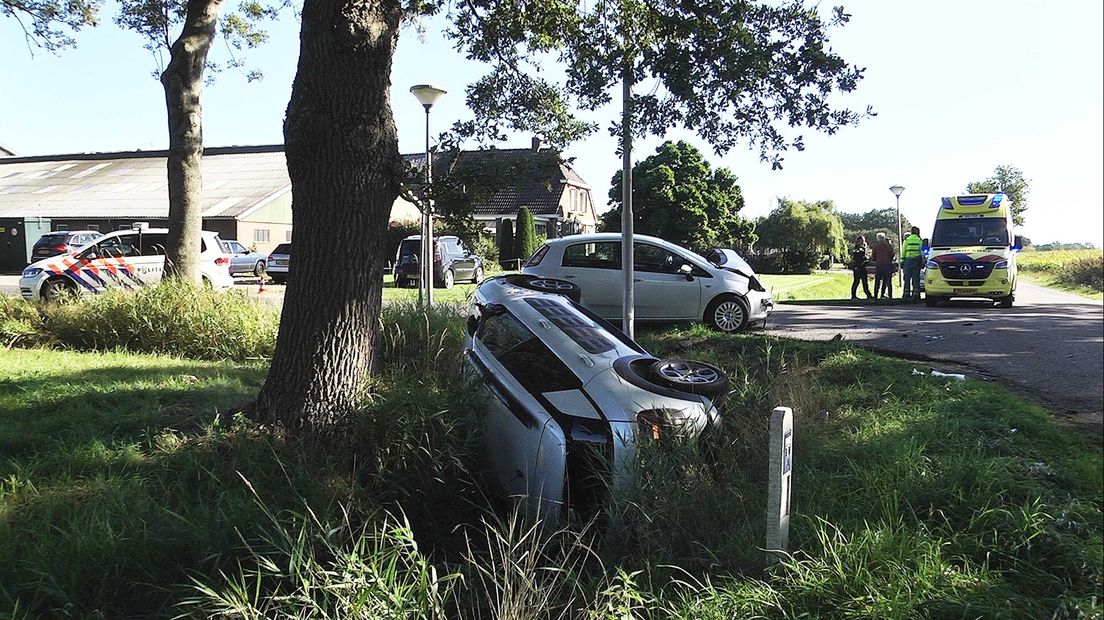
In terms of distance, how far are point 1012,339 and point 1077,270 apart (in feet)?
22.8

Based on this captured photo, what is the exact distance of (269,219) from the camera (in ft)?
128

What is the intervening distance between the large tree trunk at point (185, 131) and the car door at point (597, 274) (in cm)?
582

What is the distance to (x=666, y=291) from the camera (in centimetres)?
1177

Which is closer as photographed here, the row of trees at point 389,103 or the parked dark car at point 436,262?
the row of trees at point 389,103

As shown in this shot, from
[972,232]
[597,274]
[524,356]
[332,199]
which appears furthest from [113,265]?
[972,232]

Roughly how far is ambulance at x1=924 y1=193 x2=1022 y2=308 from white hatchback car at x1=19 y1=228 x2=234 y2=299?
14.3 metres

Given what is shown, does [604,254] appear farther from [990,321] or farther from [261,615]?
[261,615]

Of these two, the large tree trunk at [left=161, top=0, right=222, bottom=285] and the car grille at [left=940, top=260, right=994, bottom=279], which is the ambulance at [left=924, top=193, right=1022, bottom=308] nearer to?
the car grille at [left=940, top=260, right=994, bottom=279]

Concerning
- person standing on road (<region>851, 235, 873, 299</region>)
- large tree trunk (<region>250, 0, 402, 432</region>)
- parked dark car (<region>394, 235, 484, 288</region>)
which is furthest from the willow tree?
parked dark car (<region>394, 235, 484, 288</region>)

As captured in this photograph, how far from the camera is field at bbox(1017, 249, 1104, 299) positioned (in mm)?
2652

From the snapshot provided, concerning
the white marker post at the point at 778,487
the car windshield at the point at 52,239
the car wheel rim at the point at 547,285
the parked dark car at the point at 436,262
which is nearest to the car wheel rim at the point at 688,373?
the white marker post at the point at 778,487

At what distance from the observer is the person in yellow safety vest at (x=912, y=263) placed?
18219mm

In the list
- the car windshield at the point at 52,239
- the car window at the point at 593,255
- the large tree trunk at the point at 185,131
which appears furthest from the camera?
the car windshield at the point at 52,239

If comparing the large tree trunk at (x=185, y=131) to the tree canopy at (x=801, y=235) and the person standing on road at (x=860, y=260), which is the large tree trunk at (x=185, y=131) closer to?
the person standing on road at (x=860, y=260)
